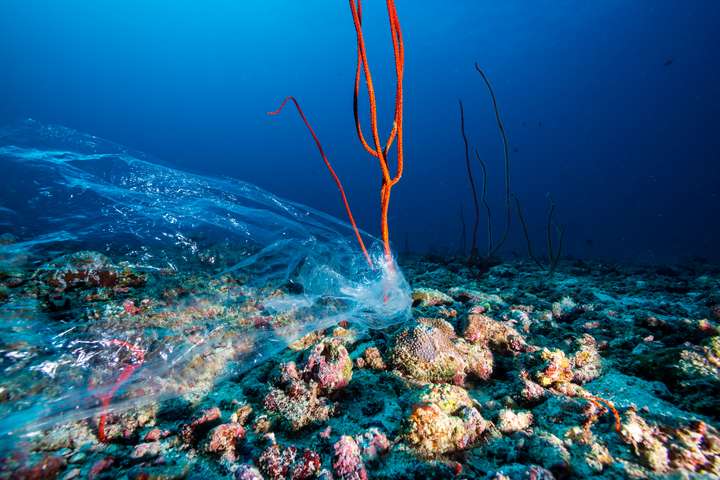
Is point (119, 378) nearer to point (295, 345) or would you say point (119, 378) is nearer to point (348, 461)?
point (295, 345)

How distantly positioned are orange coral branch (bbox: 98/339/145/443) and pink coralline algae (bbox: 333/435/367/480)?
987 mm

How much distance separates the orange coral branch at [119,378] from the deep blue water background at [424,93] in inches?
1910

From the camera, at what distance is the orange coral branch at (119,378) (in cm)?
122

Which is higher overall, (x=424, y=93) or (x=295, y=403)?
(x=424, y=93)

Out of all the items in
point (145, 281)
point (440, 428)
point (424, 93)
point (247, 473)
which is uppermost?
point (424, 93)

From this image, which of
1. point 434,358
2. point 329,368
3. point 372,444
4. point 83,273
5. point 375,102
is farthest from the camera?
point 83,273

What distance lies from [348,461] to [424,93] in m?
114

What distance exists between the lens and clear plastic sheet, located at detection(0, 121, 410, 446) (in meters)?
1.34

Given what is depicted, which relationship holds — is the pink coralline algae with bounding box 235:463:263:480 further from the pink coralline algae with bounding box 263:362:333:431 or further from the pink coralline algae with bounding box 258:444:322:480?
the pink coralline algae with bounding box 263:362:333:431

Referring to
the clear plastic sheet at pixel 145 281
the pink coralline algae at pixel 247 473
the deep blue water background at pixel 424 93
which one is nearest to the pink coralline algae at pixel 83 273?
the clear plastic sheet at pixel 145 281

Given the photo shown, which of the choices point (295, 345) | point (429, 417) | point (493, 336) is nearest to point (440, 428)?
point (429, 417)

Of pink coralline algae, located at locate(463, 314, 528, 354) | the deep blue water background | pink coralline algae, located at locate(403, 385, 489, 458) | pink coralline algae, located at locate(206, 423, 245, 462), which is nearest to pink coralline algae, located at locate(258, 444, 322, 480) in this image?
pink coralline algae, located at locate(206, 423, 245, 462)

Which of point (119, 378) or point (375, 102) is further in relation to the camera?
point (375, 102)

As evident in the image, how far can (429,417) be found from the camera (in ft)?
3.85
